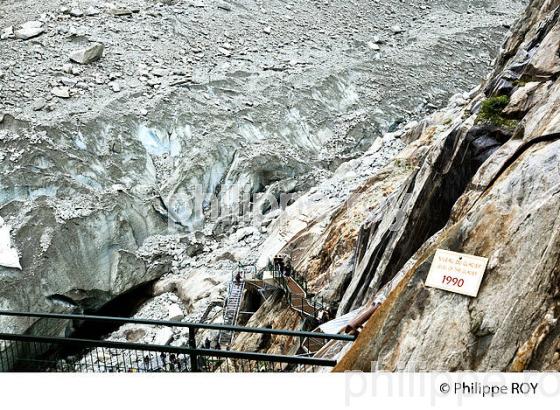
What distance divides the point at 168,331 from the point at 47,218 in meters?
6.50

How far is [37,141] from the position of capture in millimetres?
21453

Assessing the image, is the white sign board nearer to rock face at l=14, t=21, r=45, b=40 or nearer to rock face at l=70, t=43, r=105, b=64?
rock face at l=70, t=43, r=105, b=64

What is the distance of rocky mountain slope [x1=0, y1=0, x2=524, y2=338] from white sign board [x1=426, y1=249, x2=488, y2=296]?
6.74 m

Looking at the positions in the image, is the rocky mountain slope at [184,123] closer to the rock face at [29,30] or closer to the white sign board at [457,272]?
the rock face at [29,30]

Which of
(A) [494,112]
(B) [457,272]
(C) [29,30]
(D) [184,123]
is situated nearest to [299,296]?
(A) [494,112]

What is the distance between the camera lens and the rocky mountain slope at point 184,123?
64.0 ft

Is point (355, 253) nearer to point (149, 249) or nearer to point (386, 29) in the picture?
point (149, 249)

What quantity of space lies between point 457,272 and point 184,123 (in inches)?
819

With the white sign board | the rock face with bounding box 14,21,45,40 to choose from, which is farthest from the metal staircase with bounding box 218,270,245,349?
the rock face with bounding box 14,21,45,40

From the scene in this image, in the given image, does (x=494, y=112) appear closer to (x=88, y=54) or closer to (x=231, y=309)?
(x=231, y=309)

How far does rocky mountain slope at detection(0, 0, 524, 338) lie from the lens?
19.5 m

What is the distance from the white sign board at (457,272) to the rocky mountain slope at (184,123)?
674 cm

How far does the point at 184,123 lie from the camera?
24.7 m

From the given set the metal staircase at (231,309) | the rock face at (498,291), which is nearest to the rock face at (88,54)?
the metal staircase at (231,309)
